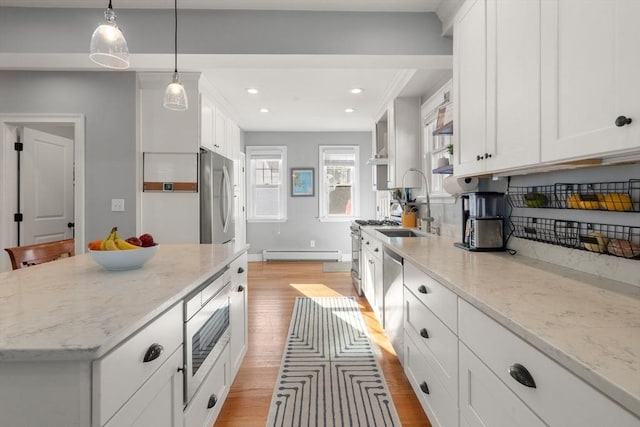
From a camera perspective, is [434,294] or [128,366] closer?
[128,366]

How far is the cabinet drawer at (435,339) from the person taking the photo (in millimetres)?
1311

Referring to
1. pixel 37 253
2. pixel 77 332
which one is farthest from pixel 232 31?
A: pixel 77 332

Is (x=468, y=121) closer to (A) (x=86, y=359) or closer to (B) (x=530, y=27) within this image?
(B) (x=530, y=27)

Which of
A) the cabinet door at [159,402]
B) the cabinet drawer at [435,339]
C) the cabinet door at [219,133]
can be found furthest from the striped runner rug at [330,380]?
the cabinet door at [219,133]

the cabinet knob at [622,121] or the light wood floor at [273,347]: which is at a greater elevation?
the cabinet knob at [622,121]

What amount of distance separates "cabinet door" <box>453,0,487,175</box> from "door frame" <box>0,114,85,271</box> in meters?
3.59

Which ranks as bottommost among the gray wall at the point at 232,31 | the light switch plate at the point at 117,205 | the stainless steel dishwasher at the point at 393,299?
the stainless steel dishwasher at the point at 393,299

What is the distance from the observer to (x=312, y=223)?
→ 21.1 ft

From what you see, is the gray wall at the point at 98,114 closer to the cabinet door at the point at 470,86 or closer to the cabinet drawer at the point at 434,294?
the cabinet drawer at the point at 434,294

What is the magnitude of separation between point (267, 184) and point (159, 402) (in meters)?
5.57

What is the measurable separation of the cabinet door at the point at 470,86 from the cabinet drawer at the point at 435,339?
86cm

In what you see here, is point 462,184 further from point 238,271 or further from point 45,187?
point 45,187

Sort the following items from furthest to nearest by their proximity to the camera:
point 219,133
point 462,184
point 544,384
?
point 219,133, point 462,184, point 544,384

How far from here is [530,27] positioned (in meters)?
1.34
